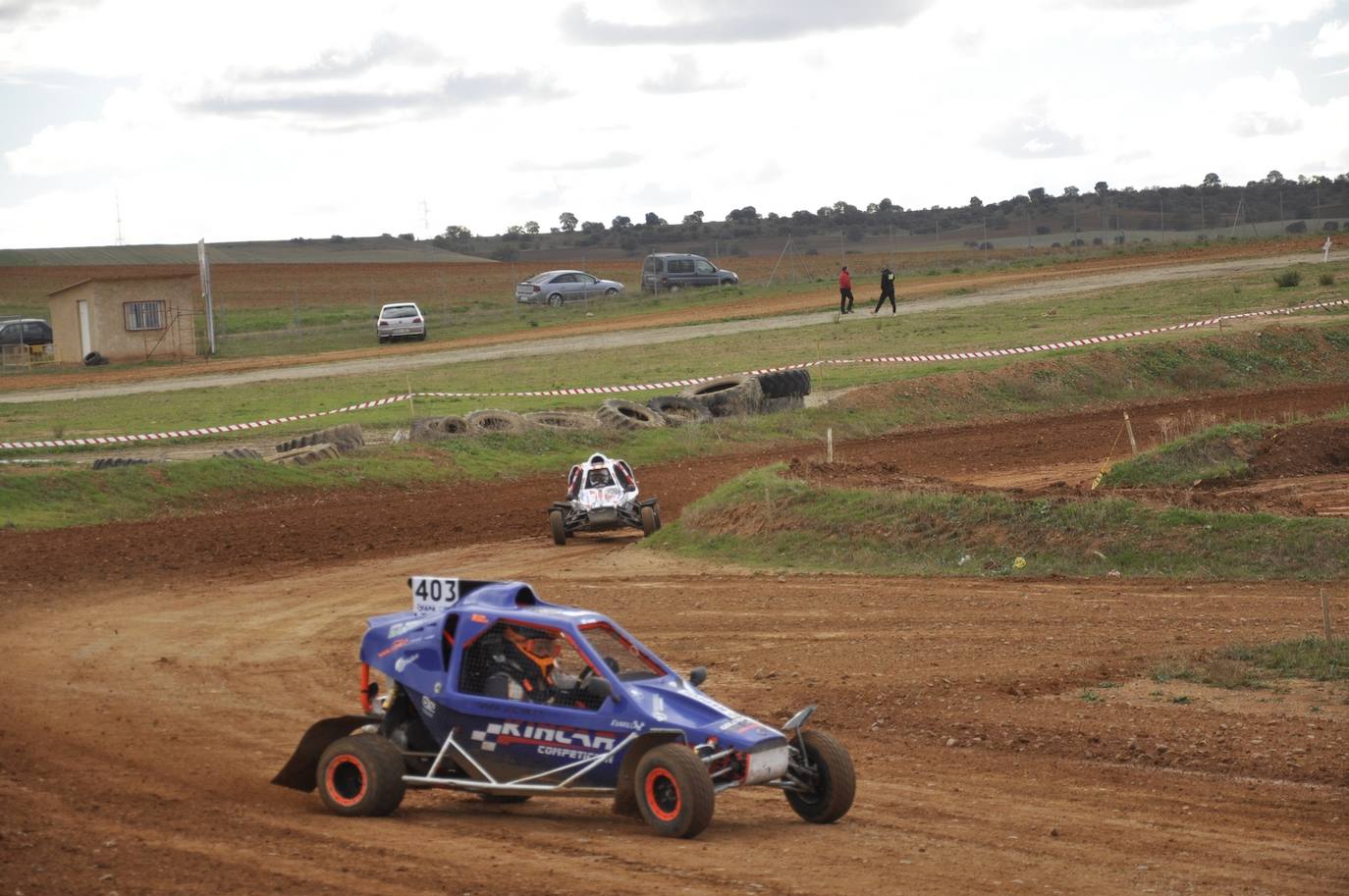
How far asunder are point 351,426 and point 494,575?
11.3m

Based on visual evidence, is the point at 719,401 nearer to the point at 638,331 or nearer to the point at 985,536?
the point at 985,536

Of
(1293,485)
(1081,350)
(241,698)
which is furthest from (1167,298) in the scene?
(241,698)

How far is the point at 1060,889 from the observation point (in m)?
8.48

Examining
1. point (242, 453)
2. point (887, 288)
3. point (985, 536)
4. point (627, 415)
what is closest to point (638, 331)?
point (887, 288)

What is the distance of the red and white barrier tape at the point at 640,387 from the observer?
1299 inches

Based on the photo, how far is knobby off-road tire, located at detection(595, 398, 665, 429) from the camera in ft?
109

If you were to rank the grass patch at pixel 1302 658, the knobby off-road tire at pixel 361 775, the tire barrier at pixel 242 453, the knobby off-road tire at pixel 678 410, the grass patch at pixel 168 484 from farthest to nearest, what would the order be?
1. the knobby off-road tire at pixel 678 410
2. the tire barrier at pixel 242 453
3. the grass patch at pixel 168 484
4. the grass patch at pixel 1302 658
5. the knobby off-road tire at pixel 361 775

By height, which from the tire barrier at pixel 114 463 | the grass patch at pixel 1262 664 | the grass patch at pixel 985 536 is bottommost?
the grass patch at pixel 1262 664

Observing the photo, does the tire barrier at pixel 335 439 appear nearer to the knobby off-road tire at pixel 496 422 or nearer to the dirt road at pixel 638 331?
the knobby off-road tire at pixel 496 422

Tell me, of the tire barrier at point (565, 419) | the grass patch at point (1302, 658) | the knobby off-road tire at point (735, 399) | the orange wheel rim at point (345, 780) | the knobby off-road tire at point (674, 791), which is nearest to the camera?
the knobby off-road tire at point (674, 791)

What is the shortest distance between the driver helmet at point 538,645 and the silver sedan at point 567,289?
56.6 meters

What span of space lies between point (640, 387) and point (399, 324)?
1982cm

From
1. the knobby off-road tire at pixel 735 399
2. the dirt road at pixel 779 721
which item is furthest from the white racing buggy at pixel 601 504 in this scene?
the knobby off-road tire at pixel 735 399

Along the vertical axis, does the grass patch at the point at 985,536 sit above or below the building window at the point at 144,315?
below
